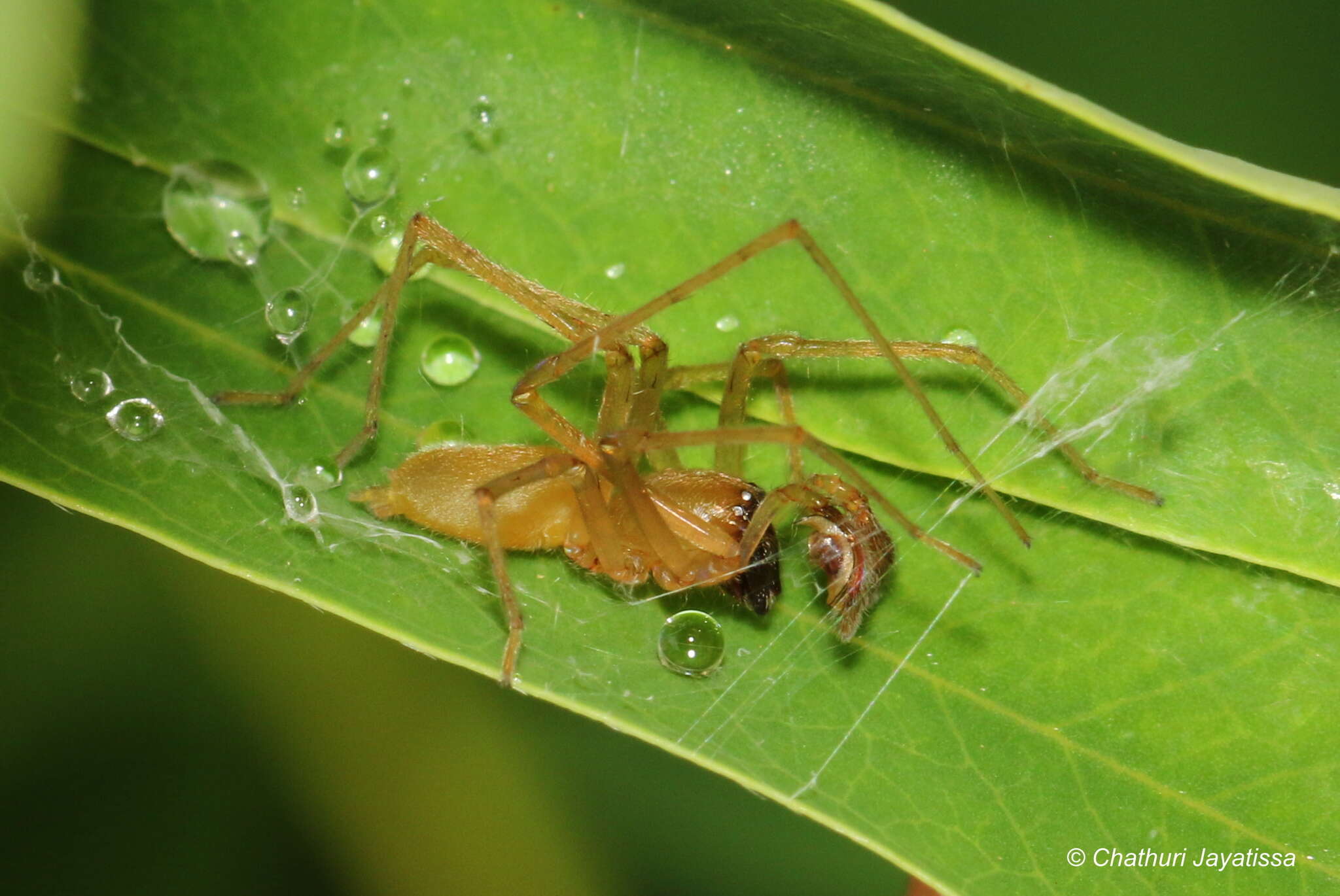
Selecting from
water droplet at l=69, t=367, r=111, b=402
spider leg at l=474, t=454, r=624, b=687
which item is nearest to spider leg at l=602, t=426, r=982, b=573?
spider leg at l=474, t=454, r=624, b=687

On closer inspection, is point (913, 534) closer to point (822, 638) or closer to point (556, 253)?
point (822, 638)

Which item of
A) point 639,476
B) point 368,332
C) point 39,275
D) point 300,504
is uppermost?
point 39,275

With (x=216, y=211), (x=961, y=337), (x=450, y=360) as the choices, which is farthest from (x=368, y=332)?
(x=961, y=337)

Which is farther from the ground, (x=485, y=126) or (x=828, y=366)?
(x=485, y=126)

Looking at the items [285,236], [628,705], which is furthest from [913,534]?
[285,236]

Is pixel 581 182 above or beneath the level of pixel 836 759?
above

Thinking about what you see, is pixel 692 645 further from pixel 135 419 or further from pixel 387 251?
pixel 135 419

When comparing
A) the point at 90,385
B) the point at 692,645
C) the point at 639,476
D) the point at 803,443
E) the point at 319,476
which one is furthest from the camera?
the point at 639,476

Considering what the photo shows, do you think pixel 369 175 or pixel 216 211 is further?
pixel 369 175
